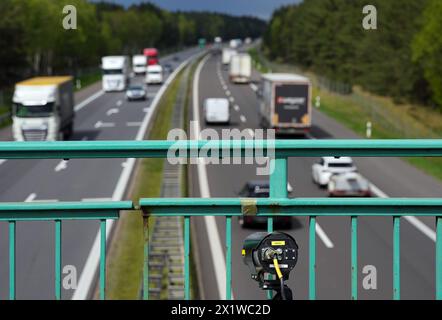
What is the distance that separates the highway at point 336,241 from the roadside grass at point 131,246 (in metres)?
2.01

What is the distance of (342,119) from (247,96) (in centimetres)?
2525

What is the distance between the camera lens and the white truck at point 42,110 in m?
32.5

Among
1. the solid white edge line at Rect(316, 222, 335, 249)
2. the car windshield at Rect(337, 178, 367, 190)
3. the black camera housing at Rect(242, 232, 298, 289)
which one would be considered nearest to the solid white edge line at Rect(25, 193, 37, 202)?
the solid white edge line at Rect(316, 222, 335, 249)

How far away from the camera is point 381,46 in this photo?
92875 millimetres

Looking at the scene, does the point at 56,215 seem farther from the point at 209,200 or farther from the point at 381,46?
the point at 381,46

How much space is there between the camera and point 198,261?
2589 centimetres

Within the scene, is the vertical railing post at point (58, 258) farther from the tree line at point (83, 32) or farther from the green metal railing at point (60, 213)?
the tree line at point (83, 32)

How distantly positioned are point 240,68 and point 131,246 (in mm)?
74117

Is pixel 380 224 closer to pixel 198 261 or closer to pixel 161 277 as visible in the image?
pixel 198 261

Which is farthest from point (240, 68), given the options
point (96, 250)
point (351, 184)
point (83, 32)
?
point (96, 250)

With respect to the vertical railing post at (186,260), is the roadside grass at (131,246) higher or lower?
lower

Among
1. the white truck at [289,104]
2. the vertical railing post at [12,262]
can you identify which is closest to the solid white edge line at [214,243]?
the white truck at [289,104]

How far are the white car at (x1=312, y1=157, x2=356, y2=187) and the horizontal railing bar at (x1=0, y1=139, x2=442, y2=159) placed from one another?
30.4m

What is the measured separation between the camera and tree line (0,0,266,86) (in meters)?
77.3
